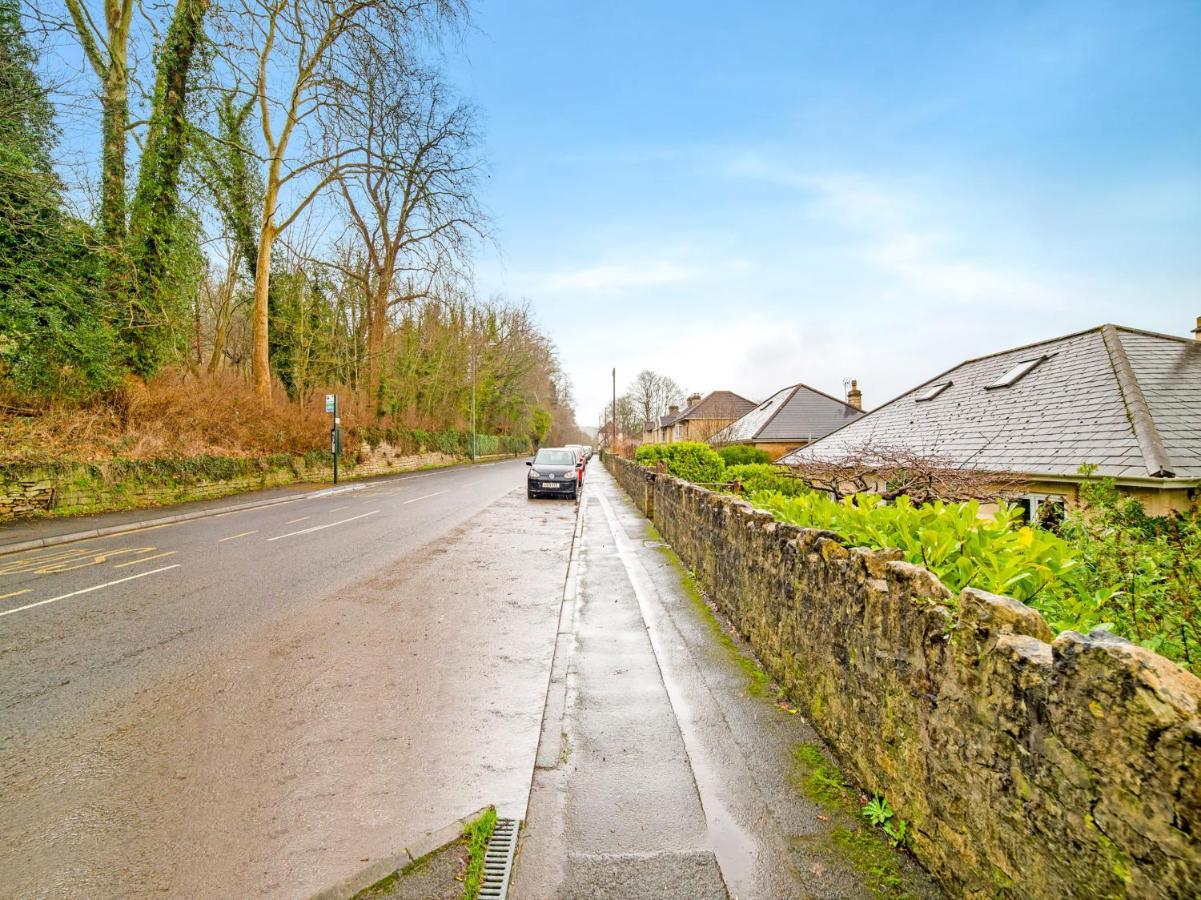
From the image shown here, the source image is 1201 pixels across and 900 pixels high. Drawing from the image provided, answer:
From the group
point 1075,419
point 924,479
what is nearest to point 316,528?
point 924,479

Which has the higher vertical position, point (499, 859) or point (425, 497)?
point (425, 497)

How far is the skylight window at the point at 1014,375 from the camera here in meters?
13.1

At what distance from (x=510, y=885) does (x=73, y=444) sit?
16.8 m

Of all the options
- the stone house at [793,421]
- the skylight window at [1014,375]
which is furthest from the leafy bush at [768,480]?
the stone house at [793,421]

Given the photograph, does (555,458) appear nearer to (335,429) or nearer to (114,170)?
(335,429)

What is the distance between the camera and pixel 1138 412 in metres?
8.93

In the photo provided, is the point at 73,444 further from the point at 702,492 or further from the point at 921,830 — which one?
the point at 921,830

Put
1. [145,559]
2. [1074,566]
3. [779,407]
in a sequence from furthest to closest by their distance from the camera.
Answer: [779,407]
[145,559]
[1074,566]

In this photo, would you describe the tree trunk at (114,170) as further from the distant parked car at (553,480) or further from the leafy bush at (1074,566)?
the leafy bush at (1074,566)

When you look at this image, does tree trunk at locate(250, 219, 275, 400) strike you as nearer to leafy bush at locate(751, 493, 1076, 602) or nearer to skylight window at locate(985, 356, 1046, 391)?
leafy bush at locate(751, 493, 1076, 602)

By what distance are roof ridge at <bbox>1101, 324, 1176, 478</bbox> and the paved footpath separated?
6744 millimetres

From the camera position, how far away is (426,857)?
104 inches

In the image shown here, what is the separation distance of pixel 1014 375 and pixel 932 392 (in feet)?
10.4

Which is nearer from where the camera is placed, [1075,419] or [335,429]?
[1075,419]
